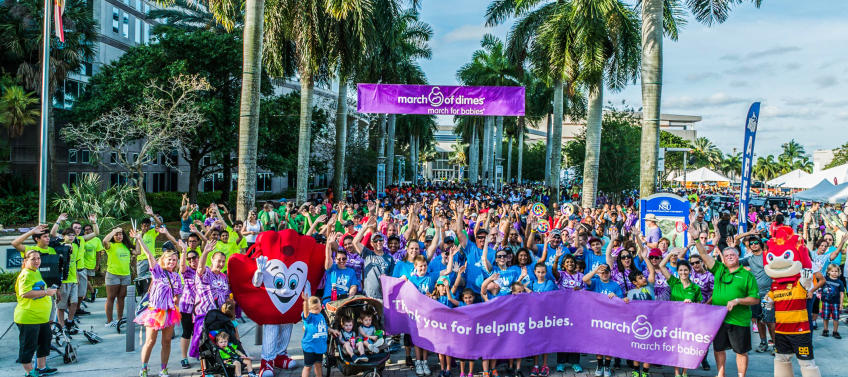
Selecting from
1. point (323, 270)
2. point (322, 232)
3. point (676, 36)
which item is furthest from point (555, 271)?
point (676, 36)

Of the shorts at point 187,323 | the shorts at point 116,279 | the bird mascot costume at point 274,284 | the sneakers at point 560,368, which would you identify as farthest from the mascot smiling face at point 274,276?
the sneakers at point 560,368

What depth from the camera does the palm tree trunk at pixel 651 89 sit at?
46.0ft

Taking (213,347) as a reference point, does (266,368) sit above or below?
below

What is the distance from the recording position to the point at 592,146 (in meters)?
20.8

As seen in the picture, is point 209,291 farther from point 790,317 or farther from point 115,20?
point 115,20

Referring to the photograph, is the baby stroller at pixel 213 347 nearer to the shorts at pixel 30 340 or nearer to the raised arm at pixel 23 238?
the shorts at pixel 30 340

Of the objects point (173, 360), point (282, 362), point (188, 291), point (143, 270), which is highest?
point (188, 291)

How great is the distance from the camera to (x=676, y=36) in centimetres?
2130

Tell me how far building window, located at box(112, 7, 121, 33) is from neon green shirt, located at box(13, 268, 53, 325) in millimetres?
32001

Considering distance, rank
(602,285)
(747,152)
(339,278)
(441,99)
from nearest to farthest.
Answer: (602,285)
(339,278)
(747,152)
(441,99)

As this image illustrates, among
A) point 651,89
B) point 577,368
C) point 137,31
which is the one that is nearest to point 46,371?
point 577,368

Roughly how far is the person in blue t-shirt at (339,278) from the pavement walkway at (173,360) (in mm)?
1072

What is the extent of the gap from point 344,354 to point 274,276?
4.70 feet

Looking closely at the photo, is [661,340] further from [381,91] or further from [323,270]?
[381,91]
